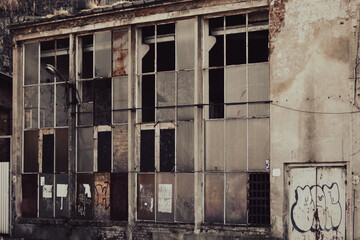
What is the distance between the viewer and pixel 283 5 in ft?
47.8

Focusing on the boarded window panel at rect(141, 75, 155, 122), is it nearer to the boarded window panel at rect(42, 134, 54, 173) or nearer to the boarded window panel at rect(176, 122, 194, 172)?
the boarded window panel at rect(176, 122, 194, 172)

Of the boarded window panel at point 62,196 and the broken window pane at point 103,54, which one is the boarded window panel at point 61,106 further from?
the boarded window panel at point 62,196

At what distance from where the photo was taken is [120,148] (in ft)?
55.2

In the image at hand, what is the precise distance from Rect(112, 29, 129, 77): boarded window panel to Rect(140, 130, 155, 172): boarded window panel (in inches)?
81.0

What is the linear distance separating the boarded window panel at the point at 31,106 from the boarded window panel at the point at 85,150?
191cm

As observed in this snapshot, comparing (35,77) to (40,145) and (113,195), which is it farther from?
(113,195)

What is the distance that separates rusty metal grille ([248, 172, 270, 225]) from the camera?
14.7 meters

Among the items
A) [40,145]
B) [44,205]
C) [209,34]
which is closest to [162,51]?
[209,34]

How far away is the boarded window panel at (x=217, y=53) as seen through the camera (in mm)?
15591

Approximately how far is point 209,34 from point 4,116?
34.0 ft

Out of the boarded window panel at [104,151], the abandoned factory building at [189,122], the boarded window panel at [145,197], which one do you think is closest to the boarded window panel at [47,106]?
the abandoned factory building at [189,122]

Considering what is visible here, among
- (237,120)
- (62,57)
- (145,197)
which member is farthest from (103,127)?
(237,120)

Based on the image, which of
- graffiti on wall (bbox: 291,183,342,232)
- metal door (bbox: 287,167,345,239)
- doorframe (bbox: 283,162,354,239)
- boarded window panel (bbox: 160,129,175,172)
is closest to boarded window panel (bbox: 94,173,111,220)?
boarded window panel (bbox: 160,129,175,172)

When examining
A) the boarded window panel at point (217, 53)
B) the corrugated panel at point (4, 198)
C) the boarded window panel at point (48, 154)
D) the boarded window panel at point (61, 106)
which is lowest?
the corrugated panel at point (4, 198)
